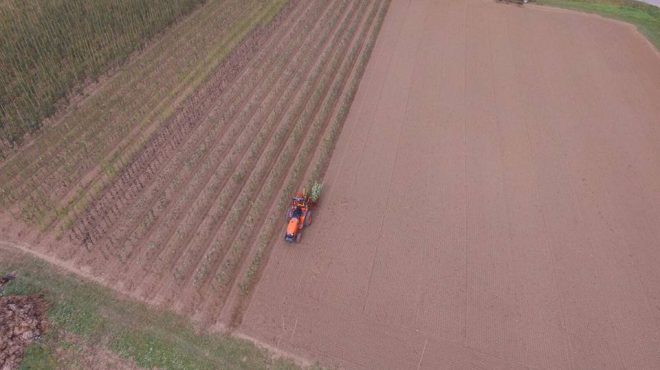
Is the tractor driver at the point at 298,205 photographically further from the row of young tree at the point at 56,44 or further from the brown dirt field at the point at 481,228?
the row of young tree at the point at 56,44

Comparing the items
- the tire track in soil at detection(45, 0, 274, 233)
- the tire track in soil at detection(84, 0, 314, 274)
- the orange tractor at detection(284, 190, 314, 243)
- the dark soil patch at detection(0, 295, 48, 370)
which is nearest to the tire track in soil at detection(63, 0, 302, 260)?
the tire track in soil at detection(45, 0, 274, 233)

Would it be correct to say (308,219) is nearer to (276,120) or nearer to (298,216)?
(298,216)

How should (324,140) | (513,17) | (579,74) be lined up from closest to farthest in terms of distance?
(324,140) → (579,74) → (513,17)

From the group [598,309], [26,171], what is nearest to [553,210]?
[598,309]

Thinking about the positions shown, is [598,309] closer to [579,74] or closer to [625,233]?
[625,233]

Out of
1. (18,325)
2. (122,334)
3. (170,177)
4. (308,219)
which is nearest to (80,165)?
(170,177)

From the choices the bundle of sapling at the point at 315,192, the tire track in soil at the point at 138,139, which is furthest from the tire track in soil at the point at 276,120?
the tire track in soil at the point at 138,139
